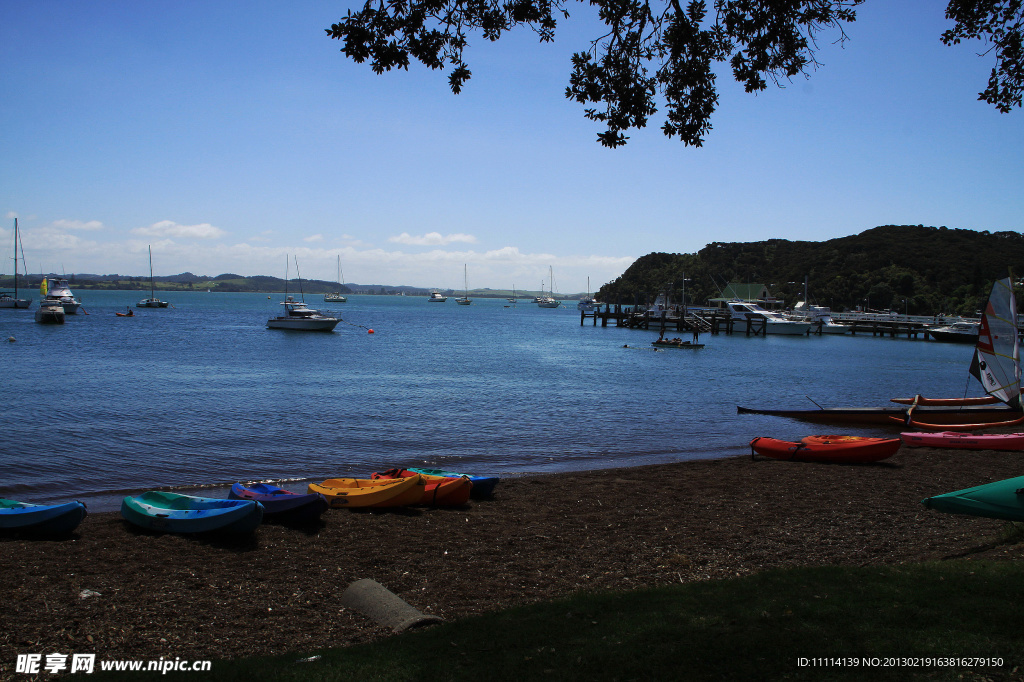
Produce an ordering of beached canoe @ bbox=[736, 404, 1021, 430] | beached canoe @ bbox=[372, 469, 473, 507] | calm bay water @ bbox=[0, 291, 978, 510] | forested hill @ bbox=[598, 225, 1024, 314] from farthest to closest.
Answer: forested hill @ bbox=[598, 225, 1024, 314] → beached canoe @ bbox=[736, 404, 1021, 430] → calm bay water @ bbox=[0, 291, 978, 510] → beached canoe @ bbox=[372, 469, 473, 507]

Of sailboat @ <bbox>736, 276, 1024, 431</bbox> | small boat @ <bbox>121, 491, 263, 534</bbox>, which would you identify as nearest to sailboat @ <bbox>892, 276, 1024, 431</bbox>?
sailboat @ <bbox>736, 276, 1024, 431</bbox>

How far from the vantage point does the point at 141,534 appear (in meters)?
10.3

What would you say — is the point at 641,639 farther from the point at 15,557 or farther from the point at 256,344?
the point at 256,344

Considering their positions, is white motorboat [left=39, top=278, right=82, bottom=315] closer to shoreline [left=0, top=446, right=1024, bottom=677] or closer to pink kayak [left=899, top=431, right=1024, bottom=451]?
shoreline [left=0, top=446, right=1024, bottom=677]

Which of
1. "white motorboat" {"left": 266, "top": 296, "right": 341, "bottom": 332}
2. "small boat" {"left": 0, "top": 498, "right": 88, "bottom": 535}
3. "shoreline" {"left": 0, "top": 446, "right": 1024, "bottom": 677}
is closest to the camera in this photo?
"shoreline" {"left": 0, "top": 446, "right": 1024, "bottom": 677}

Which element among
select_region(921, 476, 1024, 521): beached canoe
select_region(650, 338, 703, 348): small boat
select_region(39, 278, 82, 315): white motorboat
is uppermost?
select_region(39, 278, 82, 315): white motorboat

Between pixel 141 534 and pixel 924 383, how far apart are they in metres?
39.2

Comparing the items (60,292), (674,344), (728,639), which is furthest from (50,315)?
(728,639)

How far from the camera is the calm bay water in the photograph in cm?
1695

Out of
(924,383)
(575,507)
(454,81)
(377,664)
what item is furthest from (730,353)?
(377,664)

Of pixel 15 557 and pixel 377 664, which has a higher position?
pixel 377 664

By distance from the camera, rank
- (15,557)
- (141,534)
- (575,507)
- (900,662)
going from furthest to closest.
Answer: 1. (575,507)
2. (141,534)
3. (15,557)
4. (900,662)

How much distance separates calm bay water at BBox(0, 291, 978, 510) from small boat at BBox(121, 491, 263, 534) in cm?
293

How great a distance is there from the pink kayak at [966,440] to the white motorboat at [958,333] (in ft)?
219
